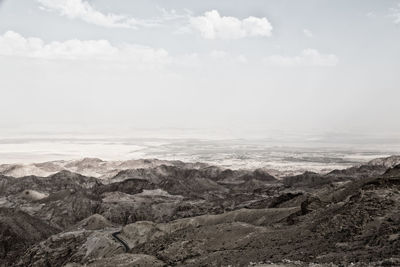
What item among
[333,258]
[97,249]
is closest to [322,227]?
[333,258]

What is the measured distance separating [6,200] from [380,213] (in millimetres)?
121952

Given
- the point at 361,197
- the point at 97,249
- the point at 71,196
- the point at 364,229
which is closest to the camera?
the point at 364,229

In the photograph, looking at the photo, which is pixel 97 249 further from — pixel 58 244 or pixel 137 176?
pixel 137 176

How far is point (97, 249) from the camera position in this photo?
59.9 meters

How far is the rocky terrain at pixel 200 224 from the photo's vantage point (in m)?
30.3

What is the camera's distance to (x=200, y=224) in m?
61.0

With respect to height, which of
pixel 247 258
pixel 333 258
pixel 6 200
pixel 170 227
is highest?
pixel 333 258

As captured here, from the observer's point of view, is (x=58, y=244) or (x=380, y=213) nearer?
(x=380, y=213)

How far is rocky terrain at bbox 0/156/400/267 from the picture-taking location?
3033 cm

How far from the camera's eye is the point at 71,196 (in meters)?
120

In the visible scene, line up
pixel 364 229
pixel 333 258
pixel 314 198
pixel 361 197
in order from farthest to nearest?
pixel 314 198, pixel 361 197, pixel 364 229, pixel 333 258

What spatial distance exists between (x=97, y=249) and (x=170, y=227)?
1075 centimetres

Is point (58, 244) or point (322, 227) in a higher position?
point (322, 227)

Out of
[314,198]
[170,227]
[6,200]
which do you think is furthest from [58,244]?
[6,200]
